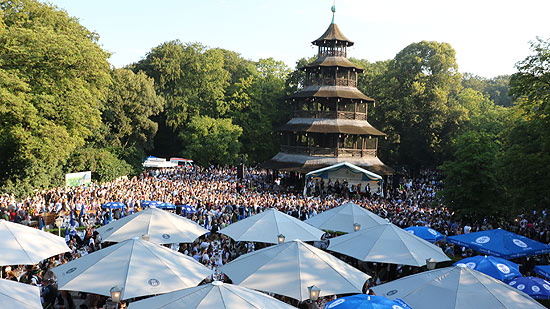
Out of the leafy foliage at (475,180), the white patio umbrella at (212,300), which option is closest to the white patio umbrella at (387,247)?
the white patio umbrella at (212,300)

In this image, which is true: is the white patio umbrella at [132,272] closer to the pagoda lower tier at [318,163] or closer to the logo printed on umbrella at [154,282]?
the logo printed on umbrella at [154,282]

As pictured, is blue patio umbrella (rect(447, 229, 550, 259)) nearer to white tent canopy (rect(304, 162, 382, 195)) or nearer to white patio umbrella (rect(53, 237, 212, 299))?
white patio umbrella (rect(53, 237, 212, 299))

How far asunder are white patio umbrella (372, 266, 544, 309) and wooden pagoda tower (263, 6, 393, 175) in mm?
29198

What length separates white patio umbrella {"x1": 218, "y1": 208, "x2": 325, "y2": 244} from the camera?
16.1 metres

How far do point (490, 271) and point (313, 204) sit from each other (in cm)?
1579

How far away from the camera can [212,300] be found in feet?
26.8

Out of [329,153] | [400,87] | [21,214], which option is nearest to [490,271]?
[21,214]

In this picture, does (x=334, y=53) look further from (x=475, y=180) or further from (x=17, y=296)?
(x=17, y=296)

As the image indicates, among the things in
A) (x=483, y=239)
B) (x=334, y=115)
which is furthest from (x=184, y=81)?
(x=483, y=239)

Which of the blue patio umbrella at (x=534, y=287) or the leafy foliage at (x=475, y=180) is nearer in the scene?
the blue patio umbrella at (x=534, y=287)

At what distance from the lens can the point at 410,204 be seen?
32656 mm

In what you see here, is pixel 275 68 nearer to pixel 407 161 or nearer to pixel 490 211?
pixel 407 161

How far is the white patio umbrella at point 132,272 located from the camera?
34.4 feet

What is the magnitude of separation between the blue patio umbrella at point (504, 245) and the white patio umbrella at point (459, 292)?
266 inches
